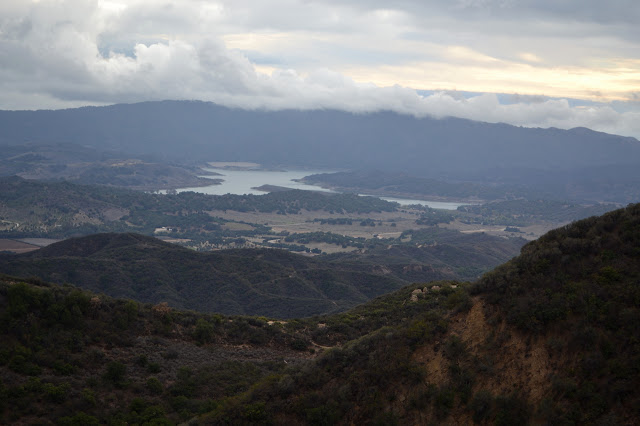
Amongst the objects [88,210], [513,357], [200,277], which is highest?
[513,357]

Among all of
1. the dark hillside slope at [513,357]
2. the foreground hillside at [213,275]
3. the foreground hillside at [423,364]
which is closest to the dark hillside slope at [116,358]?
the foreground hillside at [423,364]

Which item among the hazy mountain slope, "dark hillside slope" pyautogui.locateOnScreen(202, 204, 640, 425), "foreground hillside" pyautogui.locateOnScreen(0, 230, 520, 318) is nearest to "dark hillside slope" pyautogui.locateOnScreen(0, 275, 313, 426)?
"dark hillside slope" pyautogui.locateOnScreen(202, 204, 640, 425)

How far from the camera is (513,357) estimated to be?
1712 centimetres

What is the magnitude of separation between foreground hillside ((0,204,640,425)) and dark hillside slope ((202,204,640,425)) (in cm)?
4

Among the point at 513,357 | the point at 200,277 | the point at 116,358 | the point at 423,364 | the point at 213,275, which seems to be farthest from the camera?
the point at 213,275

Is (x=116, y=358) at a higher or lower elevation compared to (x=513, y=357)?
lower

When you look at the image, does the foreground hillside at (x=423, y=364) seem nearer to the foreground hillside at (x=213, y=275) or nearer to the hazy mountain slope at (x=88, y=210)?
the foreground hillside at (x=213, y=275)

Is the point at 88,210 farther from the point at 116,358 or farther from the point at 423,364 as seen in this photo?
the point at 423,364

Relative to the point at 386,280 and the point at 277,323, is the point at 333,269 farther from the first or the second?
the point at 277,323

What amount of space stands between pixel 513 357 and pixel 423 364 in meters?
2.97

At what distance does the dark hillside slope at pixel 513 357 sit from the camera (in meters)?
15.2

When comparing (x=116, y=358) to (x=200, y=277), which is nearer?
(x=116, y=358)

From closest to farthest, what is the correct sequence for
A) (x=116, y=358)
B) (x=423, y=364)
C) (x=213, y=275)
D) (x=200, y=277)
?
(x=423, y=364)
(x=116, y=358)
(x=200, y=277)
(x=213, y=275)

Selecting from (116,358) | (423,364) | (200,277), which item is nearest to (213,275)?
(200,277)
